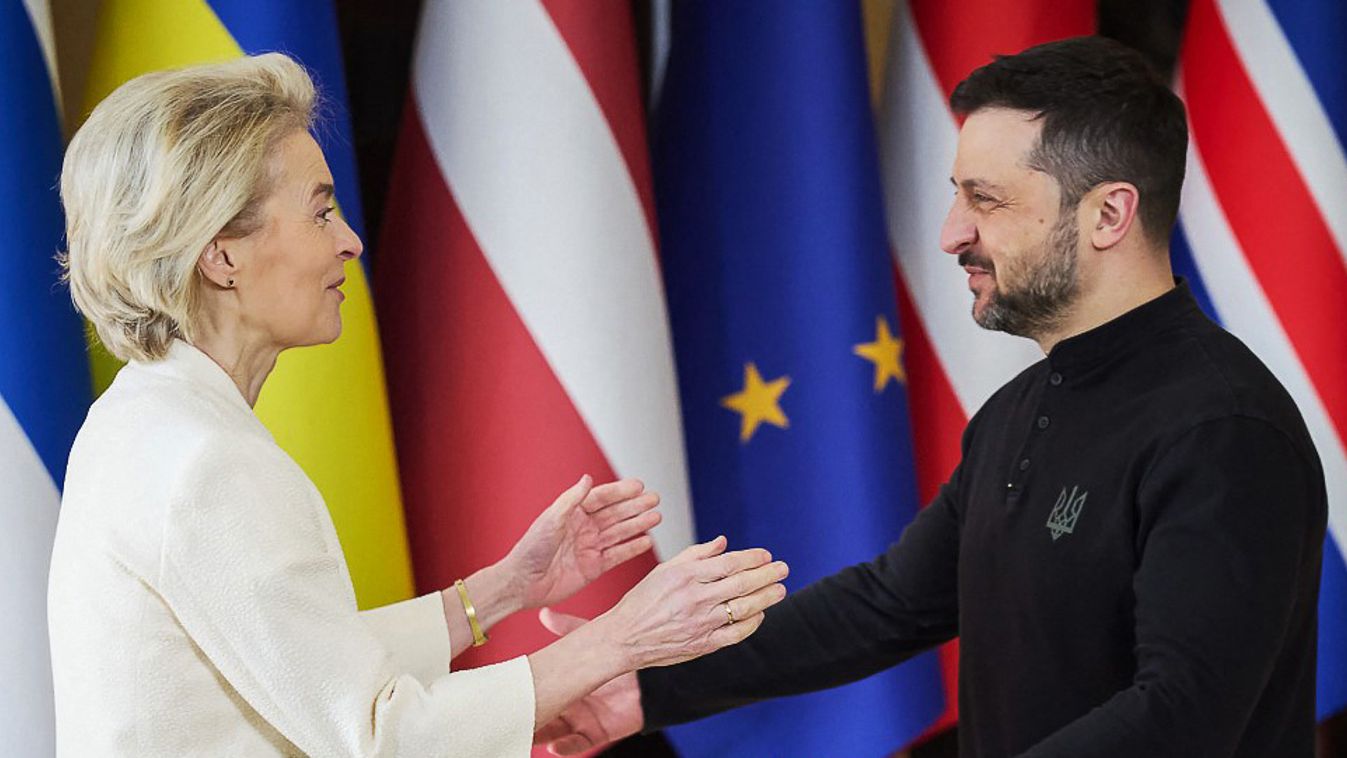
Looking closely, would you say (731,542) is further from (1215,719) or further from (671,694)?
(1215,719)

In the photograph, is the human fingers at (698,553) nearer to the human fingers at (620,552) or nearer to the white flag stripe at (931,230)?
the human fingers at (620,552)

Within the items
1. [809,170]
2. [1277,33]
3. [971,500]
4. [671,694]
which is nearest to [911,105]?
[809,170]

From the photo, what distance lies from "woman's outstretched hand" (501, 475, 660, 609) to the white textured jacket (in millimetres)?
398

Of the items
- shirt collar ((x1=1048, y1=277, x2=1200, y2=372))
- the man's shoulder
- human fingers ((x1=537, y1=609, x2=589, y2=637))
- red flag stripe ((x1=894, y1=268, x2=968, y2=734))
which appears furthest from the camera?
red flag stripe ((x1=894, y1=268, x2=968, y2=734))

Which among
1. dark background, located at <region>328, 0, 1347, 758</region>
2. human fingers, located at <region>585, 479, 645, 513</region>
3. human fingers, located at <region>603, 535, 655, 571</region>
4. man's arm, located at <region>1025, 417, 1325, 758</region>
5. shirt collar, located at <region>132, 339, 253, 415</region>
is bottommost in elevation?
man's arm, located at <region>1025, 417, 1325, 758</region>

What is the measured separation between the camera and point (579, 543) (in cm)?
173

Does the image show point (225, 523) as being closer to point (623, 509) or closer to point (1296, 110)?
point (623, 509)

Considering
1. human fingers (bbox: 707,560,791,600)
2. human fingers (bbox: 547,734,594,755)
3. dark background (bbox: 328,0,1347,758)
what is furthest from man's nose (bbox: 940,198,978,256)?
dark background (bbox: 328,0,1347,758)

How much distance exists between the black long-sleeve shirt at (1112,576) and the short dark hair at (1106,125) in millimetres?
133

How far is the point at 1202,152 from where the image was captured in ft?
8.07

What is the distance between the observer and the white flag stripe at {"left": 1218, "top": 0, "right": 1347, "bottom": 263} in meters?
2.39

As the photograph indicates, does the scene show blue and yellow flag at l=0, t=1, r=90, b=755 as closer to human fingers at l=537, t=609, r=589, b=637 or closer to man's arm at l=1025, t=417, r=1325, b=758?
human fingers at l=537, t=609, r=589, b=637

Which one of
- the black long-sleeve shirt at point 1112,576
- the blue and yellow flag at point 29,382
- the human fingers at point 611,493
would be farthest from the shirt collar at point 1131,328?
the blue and yellow flag at point 29,382

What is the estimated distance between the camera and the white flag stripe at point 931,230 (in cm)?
230
